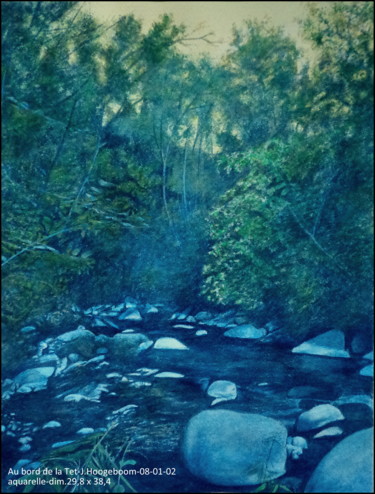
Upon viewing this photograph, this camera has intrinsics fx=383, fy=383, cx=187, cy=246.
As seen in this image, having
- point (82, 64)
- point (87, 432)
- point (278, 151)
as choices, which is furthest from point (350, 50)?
point (87, 432)

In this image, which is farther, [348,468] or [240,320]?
[240,320]

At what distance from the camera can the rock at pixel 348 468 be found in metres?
1.92

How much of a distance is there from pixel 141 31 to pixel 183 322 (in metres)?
2.27

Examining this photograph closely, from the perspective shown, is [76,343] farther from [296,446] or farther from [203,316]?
[296,446]

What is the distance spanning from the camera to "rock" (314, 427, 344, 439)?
8.06ft

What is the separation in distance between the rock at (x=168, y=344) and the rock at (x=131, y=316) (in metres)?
0.26

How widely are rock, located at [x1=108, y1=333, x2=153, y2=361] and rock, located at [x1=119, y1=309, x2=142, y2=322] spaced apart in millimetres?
131

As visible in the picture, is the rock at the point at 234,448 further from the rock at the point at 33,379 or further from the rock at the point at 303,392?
the rock at the point at 33,379

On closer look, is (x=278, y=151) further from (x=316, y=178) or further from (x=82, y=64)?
(x=82, y=64)

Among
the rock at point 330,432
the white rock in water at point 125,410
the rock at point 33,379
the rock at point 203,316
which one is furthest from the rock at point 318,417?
the rock at point 33,379

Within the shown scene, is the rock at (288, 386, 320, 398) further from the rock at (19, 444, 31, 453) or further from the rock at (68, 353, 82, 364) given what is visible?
the rock at (19, 444, 31, 453)

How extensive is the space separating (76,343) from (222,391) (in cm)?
129

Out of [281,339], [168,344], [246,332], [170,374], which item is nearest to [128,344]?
[168,344]

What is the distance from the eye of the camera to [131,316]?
11.1 feet
